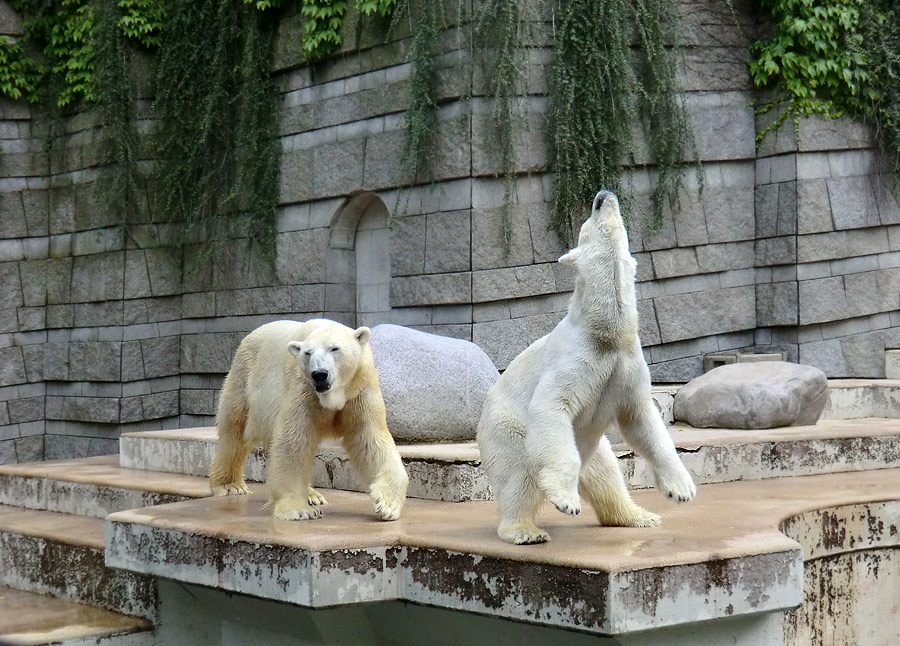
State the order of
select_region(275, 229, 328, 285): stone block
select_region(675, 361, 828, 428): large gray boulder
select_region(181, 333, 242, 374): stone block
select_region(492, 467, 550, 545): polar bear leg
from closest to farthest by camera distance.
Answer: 1. select_region(492, 467, 550, 545): polar bear leg
2. select_region(675, 361, 828, 428): large gray boulder
3. select_region(275, 229, 328, 285): stone block
4. select_region(181, 333, 242, 374): stone block

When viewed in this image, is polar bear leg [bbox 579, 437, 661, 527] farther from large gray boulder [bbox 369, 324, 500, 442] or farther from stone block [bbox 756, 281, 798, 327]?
stone block [bbox 756, 281, 798, 327]

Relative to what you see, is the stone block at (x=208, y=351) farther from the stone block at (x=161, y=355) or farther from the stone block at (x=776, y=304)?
the stone block at (x=776, y=304)

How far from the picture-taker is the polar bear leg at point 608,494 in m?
3.29

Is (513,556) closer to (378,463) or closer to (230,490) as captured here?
(378,463)

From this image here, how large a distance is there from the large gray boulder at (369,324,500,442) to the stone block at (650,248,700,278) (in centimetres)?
302

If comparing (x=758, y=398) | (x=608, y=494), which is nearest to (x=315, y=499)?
(x=608, y=494)

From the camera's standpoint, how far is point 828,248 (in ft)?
27.2

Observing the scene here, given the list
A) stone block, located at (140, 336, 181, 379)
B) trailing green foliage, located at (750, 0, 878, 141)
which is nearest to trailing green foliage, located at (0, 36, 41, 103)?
stone block, located at (140, 336, 181, 379)

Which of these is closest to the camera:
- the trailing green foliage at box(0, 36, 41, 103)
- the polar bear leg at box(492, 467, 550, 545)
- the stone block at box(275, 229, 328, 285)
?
the polar bear leg at box(492, 467, 550, 545)

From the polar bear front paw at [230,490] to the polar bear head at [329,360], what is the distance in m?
1.10

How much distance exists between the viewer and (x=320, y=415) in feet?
12.4

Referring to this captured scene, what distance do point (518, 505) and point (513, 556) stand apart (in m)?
0.23

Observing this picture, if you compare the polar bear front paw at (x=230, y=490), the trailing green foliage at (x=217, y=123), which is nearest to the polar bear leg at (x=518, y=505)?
the polar bear front paw at (x=230, y=490)

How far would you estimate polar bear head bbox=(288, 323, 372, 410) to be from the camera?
11.5 ft
